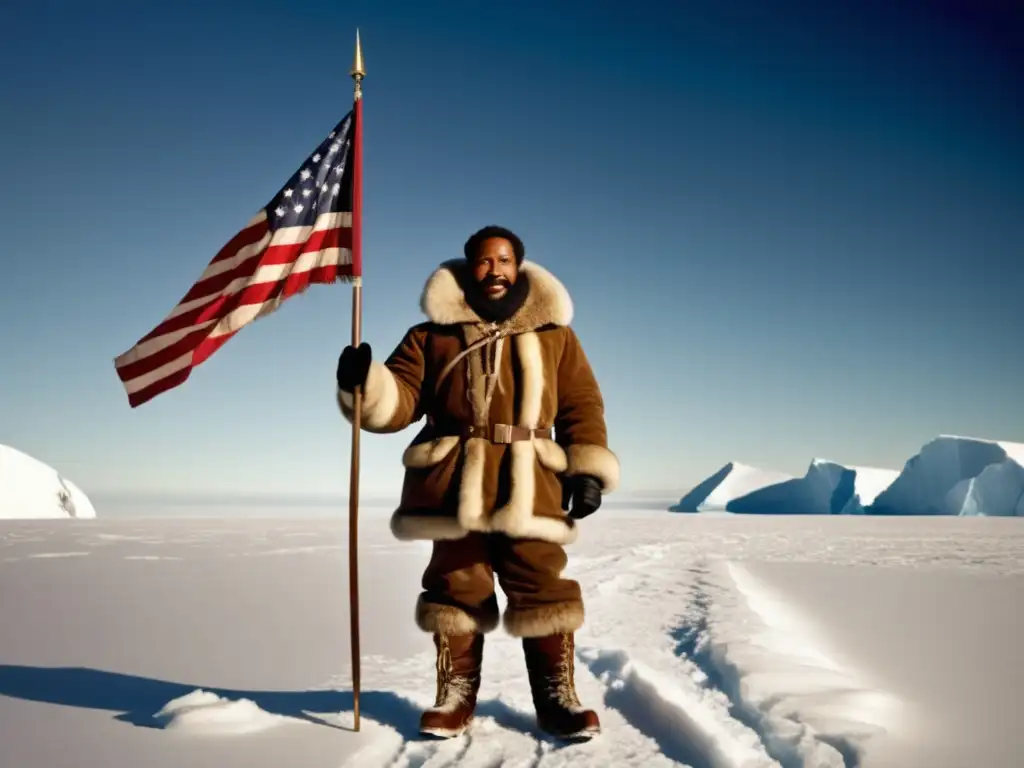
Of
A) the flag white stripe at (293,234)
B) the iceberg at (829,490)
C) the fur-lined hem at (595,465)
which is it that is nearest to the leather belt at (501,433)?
the fur-lined hem at (595,465)

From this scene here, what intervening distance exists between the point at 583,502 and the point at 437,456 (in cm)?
51

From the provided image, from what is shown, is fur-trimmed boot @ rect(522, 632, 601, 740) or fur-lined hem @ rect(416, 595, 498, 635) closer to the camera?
fur-trimmed boot @ rect(522, 632, 601, 740)

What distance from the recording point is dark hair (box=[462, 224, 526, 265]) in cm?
260

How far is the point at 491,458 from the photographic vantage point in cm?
237

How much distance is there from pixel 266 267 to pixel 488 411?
3.20 feet

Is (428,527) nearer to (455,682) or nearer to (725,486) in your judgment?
(455,682)

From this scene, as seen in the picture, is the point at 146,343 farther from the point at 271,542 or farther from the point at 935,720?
the point at 271,542

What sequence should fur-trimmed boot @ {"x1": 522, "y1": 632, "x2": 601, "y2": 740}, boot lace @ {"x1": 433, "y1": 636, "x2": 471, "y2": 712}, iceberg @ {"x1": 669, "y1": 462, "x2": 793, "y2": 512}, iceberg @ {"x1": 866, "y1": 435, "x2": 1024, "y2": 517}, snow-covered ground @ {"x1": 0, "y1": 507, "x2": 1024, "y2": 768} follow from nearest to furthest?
snow-covered ground @ {"x1": 0, "y1": 507, "x2": 1024, "y2": 768}, fur-trimmed boot @ {"x1": 522, "y1": 632, "x2": 601, "y2": 740}, boot lace @ {"x1": 433, "y1": 636, "x2": 471, "y2": 712}, iceberg @ {"x1": 866, "y1": 435, "x2": 1024, "y2": 517}, iceberg @ {"x1": 669, "y1": 462, "x2": 793, "y2": 512}

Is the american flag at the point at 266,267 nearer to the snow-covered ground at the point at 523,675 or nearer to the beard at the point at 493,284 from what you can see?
the beard at the point at 493,284

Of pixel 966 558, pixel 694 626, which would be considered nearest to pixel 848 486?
pixel 966 558

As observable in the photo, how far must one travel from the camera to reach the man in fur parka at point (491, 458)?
2330 mm

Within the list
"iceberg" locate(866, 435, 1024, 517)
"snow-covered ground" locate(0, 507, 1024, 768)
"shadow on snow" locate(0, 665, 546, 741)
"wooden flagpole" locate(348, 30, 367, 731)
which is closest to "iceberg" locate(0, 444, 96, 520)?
"snow-covered ground" locate(0, 507, 1024, 768)

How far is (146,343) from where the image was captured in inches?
107

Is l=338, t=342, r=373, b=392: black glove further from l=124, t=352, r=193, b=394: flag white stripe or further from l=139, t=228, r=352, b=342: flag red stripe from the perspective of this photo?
l=124, t=352, r=193, b=394: flag white stripe
